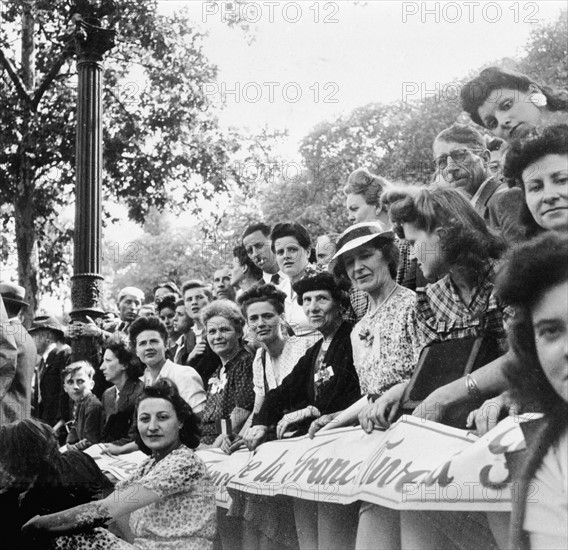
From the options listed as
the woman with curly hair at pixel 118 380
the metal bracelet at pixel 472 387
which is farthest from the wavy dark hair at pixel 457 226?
the woman with curly hair at pixel 118 380

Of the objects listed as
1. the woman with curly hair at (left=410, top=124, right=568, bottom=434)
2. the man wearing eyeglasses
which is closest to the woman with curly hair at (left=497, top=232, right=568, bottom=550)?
the woman with curly hair at (left=410, top=124, right=568, bottom=434)

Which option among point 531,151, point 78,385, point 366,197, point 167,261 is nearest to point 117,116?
point 78,385

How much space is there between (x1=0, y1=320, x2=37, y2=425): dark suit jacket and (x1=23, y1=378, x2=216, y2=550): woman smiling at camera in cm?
108

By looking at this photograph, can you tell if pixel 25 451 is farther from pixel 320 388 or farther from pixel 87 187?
pixel 87 187

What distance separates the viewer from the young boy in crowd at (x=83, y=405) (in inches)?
258

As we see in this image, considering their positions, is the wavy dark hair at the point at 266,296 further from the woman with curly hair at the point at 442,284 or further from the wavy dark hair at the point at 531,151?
the wavy dark hair at the point at 531,151

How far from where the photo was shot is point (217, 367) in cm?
607

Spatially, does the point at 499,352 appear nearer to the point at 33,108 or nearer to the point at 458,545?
the point at 458,545

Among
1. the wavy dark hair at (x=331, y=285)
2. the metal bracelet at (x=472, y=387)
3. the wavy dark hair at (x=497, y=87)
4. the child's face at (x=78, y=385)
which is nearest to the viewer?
the metal bracelet at (x=472, y=387)

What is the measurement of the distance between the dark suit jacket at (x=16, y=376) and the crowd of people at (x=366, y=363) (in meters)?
0.01

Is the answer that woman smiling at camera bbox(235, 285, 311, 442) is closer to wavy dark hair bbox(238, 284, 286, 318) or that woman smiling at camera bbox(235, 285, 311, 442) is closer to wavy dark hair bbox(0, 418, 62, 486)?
wavy dark hair bbox(238, 284, 286, 318)

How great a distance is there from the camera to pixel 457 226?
3.73 metres

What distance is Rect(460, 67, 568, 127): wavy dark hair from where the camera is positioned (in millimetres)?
3832

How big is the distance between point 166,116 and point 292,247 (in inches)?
97.3
